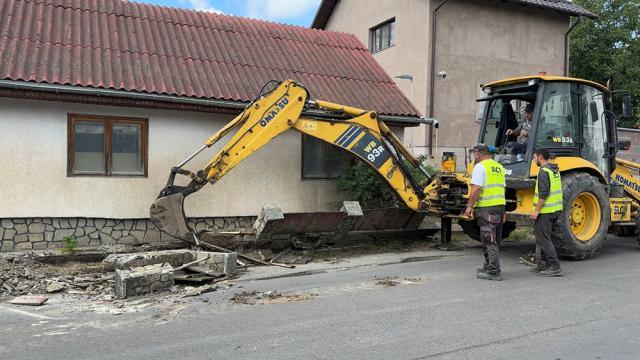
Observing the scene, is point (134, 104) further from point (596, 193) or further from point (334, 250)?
point (596, 193)

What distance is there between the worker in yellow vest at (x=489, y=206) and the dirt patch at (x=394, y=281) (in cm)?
91

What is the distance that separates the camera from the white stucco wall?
8578 mm

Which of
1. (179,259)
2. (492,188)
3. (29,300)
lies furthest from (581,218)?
(29,300)

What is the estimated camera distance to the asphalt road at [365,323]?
4.52m

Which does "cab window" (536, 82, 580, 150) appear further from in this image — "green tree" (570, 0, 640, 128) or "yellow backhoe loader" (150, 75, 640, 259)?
"green tree" (570, 0, 640, 128)

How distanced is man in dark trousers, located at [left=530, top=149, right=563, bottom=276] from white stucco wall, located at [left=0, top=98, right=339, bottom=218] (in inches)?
176

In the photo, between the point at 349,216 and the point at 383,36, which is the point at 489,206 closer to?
the point at 349,216

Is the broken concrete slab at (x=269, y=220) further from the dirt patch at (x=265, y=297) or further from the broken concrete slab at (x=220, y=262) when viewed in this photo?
the dirt patch at (x=265, y=297)

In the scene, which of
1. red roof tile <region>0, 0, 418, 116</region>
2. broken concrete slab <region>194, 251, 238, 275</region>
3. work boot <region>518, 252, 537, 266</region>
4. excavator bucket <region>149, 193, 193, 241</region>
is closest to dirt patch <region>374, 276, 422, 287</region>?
broken concrete slab <region>194, 251, 238, 275</region>

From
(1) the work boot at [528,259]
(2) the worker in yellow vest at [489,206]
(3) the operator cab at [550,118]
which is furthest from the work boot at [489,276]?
(3) the operator cab at [550,118]

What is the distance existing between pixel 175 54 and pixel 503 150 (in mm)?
6354

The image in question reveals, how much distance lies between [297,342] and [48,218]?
5.93m

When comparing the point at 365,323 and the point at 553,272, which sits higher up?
the point at 553,272

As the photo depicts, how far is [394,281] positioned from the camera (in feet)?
23.6
